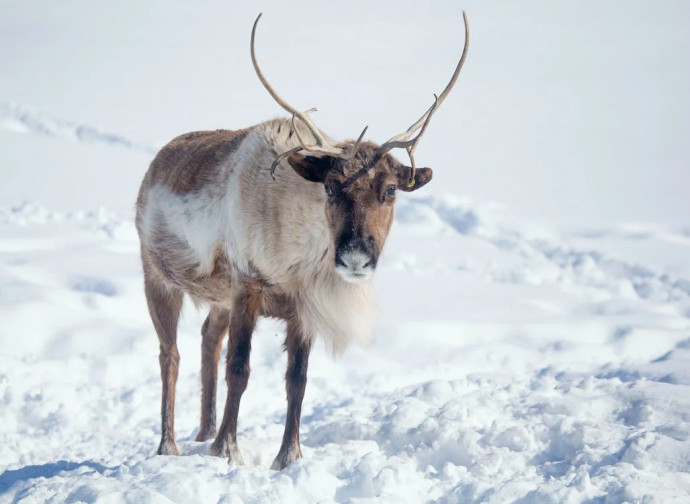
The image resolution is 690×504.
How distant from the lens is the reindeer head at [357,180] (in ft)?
14.8

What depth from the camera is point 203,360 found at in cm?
655

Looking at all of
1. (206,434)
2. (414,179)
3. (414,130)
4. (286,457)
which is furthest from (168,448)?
(414,130)

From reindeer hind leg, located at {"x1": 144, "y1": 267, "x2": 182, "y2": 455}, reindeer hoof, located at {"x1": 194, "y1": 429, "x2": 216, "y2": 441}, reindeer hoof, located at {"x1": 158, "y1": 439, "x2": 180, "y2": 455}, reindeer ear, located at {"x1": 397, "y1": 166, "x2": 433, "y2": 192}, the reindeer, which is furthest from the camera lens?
reindeer hoof, located at {"x1": 194, "y1": 429, "x2": 216, "y2": 441}

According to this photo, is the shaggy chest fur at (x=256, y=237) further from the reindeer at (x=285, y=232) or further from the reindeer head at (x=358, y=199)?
the reindeer head at (x=358, y=199)

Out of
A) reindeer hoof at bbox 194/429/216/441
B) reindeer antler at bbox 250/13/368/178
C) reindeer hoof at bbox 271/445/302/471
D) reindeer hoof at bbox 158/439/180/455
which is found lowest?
reindeer hoof at bbox 194/429/216/441

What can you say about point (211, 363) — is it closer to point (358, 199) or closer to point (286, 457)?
point (286, 457)

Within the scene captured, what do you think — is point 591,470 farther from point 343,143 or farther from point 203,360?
point 203,360

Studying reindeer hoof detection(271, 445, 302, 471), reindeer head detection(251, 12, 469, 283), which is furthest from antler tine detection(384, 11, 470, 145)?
reindeer hoof detection(271, 445, 302, 471)

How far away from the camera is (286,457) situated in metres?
5.21

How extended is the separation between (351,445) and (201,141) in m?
2.45

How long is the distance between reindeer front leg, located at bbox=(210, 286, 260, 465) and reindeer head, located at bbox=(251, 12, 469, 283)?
2.57ft

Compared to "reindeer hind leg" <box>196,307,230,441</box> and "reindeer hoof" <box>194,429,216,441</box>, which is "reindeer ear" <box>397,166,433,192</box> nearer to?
"reindeer hind leg" <box>196,307,230,441</box>

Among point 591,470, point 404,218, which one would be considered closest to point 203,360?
point 591,470

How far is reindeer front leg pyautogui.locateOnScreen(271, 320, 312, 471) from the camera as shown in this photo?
5273 mm
